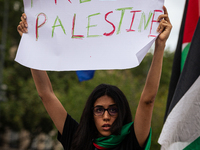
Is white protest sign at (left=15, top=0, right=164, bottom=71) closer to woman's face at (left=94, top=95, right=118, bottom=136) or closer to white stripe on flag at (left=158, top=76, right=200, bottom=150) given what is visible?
woman's face at (left=94, top=95, right=118, bottom=136)

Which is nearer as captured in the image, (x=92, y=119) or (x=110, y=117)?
(x=110, y=117)

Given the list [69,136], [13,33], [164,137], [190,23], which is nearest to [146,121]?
[164,137]

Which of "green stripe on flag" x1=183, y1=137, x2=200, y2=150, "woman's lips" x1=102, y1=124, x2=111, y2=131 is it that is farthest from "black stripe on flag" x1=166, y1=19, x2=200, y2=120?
"woman's lips" x1=102, y1=124, x2=111, y2=131

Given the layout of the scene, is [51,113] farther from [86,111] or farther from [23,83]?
[23,83]

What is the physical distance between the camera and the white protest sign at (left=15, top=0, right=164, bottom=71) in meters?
2.38

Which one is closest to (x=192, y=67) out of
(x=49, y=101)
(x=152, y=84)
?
(x=152, y=84)

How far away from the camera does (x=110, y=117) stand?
254 centimetres

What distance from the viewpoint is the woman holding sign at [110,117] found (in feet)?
7.53

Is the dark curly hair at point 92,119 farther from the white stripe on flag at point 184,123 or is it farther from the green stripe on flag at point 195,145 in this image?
the green stripe on flag at point 195,145

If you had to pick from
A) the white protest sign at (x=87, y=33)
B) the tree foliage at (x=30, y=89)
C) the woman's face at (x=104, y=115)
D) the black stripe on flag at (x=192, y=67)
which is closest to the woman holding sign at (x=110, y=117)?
the woman's face at (x=104, y=115)

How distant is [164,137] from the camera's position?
8.78ft

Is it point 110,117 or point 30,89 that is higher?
point 110,117

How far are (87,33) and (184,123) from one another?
1.05 metres

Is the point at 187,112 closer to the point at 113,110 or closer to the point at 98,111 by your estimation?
the point at 113,110
